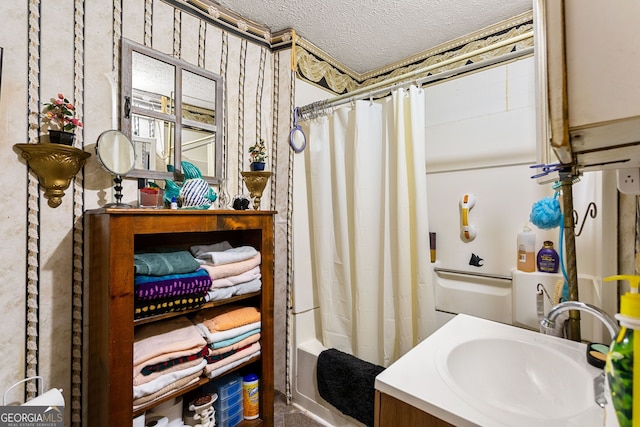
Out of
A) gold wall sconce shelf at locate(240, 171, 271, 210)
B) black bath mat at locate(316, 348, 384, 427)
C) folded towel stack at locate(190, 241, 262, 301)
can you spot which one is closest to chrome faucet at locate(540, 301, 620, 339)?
black bath mat at locate(316, 348, 384, 427)

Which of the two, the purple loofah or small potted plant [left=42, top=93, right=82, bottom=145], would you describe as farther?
the purple loofah

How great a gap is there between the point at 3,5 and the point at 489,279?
239cm

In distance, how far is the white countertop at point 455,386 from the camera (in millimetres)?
575

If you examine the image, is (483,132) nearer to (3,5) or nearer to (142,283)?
(142,283)

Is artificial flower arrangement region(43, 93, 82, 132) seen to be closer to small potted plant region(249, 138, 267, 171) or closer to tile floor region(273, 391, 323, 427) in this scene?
small potted plant region(249, 138, 267, 171)

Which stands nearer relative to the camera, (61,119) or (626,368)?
(626,368)

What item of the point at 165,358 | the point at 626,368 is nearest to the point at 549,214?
the point at 626,368

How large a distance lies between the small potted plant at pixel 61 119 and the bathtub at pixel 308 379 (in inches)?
54.2

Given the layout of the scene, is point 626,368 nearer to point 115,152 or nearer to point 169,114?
point 115,152

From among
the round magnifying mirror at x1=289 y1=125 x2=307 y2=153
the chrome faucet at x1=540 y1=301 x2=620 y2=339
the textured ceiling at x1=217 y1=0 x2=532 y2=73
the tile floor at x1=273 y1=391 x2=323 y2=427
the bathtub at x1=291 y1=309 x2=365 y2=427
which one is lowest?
the tile floor at x1=273 y1=391 x2=323 y2=427

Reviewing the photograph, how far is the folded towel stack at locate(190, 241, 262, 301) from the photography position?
1.16 metres

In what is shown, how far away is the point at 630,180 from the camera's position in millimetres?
629

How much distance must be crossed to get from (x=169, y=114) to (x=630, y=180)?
1628 millimetres

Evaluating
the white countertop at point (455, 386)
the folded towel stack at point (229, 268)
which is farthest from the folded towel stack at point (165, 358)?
the white countertop at point (455, 386)
